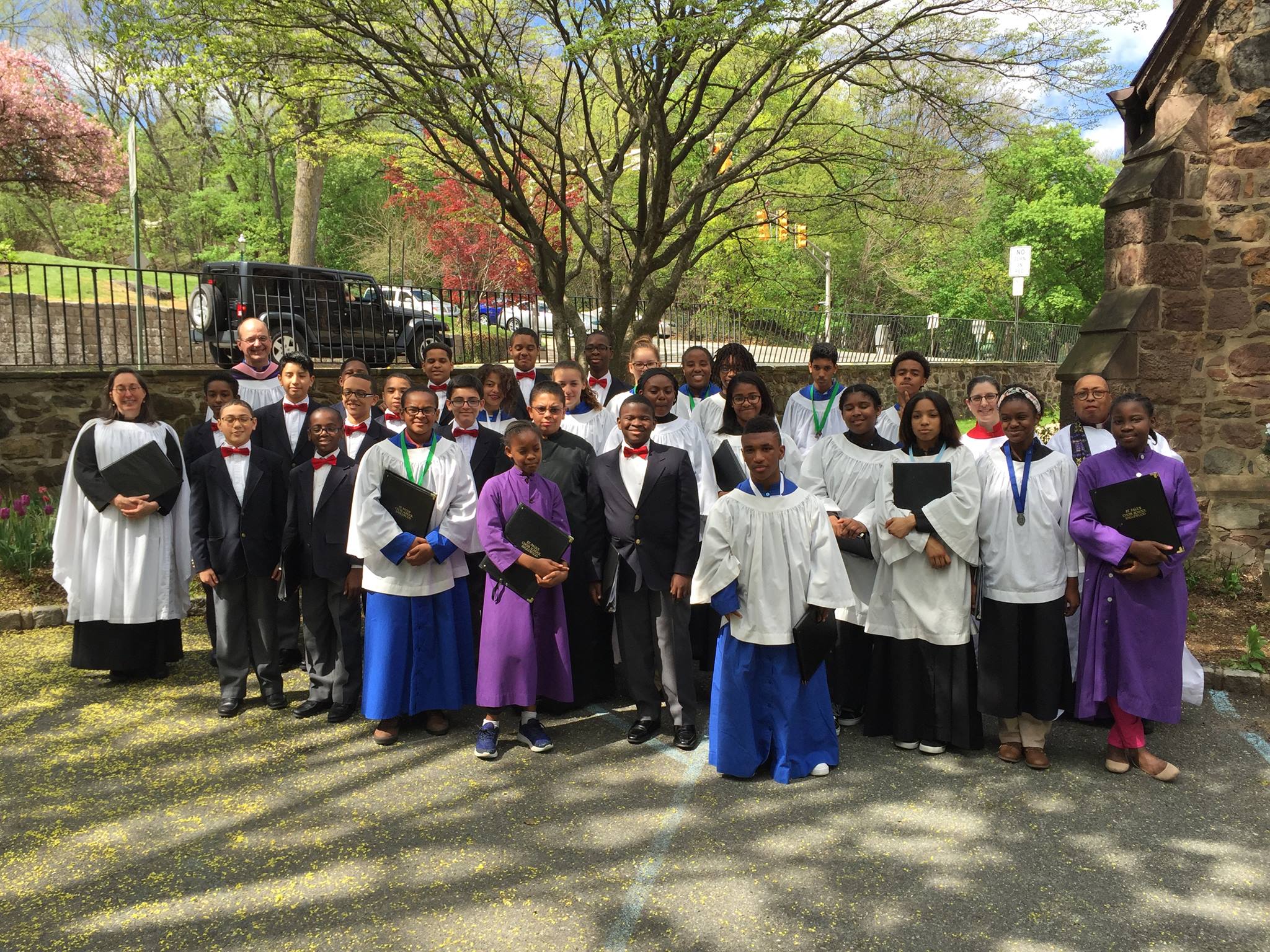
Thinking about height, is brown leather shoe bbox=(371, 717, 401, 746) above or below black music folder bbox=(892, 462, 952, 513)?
below

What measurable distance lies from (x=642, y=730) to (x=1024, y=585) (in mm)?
2305

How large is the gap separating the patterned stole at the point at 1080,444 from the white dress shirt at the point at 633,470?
2.78 meters

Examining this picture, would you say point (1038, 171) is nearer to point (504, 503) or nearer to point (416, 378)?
point (416, 378)

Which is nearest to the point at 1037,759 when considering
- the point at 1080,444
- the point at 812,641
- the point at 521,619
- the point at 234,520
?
the point at 812,641

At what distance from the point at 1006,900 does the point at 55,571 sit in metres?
6.10

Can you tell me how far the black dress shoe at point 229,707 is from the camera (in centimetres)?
584

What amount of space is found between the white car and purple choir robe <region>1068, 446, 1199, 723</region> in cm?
863

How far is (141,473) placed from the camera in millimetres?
6223

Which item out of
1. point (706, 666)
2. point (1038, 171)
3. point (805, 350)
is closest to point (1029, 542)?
point (706, 666)

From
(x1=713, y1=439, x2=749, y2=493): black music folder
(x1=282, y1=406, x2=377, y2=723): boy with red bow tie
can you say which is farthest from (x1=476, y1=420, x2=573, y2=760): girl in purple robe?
(x1=713, y1=439, x2=749, y2=493): black music folder

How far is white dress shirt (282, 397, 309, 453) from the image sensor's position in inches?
267

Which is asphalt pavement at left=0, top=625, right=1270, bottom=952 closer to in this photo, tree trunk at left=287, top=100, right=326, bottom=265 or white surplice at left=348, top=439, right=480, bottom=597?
white surplice at left=348, top=439, right=480, bottom=597

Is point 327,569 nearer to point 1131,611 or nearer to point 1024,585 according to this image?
point 1024,585

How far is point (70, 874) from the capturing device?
3979 millimetres
